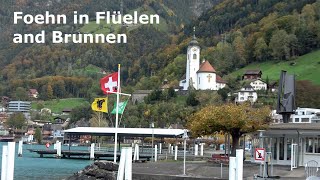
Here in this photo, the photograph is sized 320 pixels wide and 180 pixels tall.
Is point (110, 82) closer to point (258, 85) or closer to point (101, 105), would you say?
point (101, 105)

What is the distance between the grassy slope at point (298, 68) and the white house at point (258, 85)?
4367mm

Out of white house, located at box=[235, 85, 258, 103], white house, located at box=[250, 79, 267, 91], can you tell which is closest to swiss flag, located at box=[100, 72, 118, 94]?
white house, located at box=[235, 85, 258, 103]

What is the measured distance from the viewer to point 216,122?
5031 cm

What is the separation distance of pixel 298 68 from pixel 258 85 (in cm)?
1299

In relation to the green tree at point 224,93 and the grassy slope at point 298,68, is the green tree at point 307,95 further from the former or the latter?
the green tree at point 224,93

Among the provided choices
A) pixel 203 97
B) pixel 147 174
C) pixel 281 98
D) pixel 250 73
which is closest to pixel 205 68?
pixel 250 73

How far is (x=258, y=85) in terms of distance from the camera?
170375mm

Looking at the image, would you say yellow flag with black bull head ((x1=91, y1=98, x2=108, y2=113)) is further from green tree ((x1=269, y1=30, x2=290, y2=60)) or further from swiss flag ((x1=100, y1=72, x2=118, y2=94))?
green tree ((x1=269, y1=30, x2=290, y2=60))

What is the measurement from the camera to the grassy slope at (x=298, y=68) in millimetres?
163512

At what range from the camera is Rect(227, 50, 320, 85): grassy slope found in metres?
164

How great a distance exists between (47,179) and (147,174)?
17749 millimetres

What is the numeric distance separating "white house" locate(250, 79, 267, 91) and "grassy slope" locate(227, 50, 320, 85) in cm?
437

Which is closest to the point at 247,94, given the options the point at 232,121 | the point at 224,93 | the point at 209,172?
the point at 224,93

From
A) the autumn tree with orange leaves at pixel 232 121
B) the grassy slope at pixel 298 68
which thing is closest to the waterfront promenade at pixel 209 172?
the autumn tree with orange leaves at pixel 232 121
